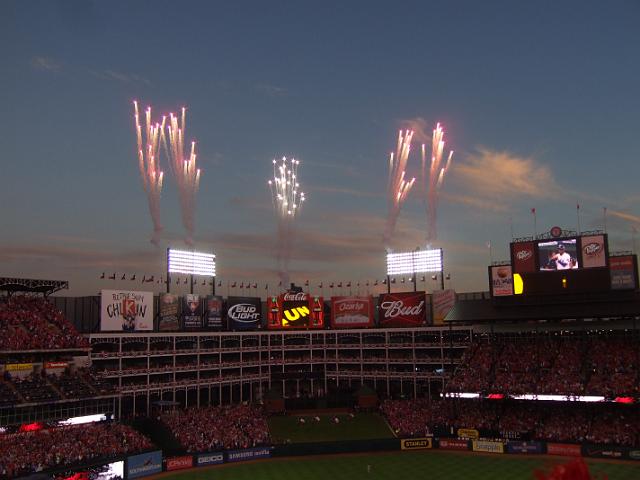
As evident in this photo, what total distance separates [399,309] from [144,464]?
39856 mm

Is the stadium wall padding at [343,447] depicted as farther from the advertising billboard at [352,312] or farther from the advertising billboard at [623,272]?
the advertising billboard at [623,272]

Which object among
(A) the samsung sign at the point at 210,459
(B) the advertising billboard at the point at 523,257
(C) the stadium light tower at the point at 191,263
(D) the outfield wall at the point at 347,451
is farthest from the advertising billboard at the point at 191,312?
(B) the advertising billboard at the point at 523,257

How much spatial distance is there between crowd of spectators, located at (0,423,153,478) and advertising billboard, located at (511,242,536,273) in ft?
128

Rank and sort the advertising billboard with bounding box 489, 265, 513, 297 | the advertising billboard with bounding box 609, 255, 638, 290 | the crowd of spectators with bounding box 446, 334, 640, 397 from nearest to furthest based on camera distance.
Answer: the crowd of spectators with bounding box 446, 334, 640, 397 < the advertising billboard with bounding box 609, 255, 638, 290 < the advertising billboard with bounding box 489, 265, 513, 297

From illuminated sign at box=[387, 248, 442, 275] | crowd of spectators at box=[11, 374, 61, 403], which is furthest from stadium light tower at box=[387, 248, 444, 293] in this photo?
crowd of spectators at box=[11, 374, 61, 403]

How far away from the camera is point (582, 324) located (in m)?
64.3

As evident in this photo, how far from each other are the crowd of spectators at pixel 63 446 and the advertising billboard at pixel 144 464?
4.89 ft

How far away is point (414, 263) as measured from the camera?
8331 cm

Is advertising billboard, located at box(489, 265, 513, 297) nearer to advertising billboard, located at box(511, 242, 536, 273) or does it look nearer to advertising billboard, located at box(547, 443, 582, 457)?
advertising billboard, located at box(511, 242, 536, 273)

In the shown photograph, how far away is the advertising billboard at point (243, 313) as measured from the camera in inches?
3110

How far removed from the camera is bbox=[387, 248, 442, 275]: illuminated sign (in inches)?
3231

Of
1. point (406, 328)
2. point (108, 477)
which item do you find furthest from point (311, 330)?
point (108, 477)

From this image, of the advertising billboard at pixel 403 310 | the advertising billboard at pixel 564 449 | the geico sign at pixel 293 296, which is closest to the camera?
the advertising billboard at pixel 564 449

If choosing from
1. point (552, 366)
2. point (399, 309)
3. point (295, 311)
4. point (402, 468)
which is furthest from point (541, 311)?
point (295, 311)
